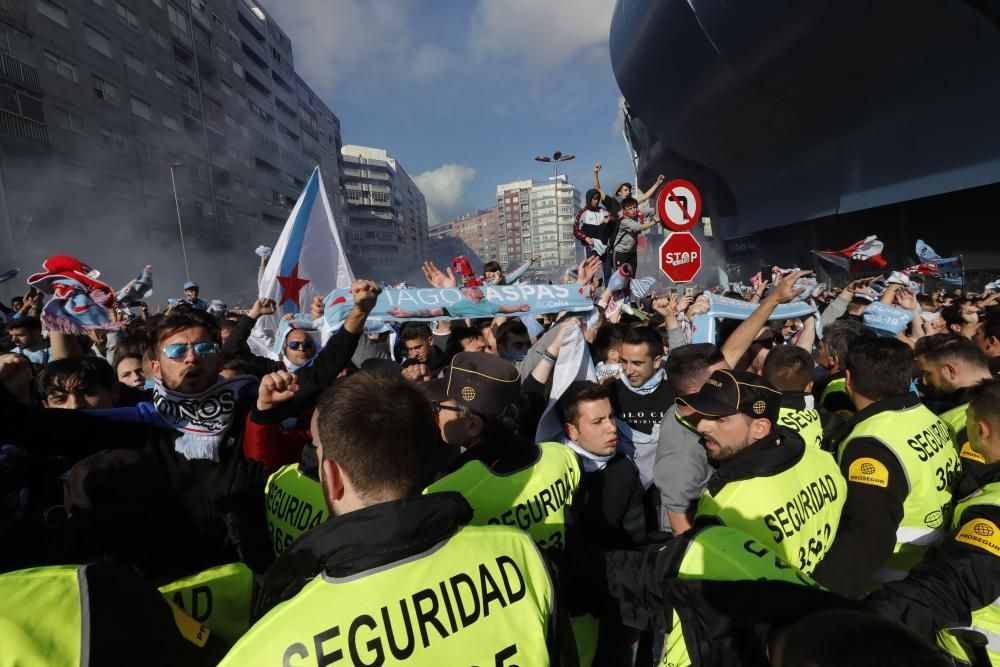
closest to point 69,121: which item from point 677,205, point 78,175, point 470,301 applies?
point 78,175

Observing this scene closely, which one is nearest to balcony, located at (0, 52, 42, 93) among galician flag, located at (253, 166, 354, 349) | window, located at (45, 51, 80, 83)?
window, located at (45, 51, 80, 83)

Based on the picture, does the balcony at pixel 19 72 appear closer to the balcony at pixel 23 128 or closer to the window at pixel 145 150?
the balcony at pixel 23 128

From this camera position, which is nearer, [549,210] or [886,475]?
[886,475]

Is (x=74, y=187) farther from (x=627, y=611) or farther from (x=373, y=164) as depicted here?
(x=373, y=164)

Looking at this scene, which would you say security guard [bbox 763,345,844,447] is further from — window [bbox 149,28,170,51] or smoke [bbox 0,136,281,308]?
window [bbox 149,28,170,51]

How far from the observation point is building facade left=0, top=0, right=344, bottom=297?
23734mm

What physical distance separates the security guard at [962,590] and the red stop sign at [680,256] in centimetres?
348

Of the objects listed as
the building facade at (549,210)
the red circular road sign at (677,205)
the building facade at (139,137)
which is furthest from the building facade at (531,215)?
the red circular road sign at (677,205)

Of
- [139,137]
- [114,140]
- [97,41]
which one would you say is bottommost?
[114,140]

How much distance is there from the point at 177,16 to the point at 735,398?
4836 cm

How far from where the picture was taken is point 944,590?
5.70ft

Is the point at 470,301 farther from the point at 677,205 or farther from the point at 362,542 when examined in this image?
the point at 362,542

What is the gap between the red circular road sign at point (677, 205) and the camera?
5.48m

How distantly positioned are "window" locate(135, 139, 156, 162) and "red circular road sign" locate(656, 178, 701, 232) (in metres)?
35.7
